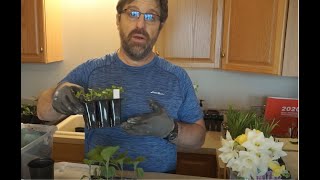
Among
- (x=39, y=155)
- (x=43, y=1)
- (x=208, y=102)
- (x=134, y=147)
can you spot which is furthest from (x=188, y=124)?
(x=43, y=1)

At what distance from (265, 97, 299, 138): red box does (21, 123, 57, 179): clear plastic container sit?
3.68ft

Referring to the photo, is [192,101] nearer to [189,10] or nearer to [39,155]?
[39,155]

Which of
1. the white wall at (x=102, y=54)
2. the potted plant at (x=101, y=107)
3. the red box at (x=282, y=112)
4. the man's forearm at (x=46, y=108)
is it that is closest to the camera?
the potted plant at (x=101, y=107)

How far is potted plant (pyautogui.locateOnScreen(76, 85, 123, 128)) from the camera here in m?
0.62

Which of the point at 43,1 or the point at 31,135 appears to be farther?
the point at 43,1

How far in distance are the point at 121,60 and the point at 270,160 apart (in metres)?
0.52

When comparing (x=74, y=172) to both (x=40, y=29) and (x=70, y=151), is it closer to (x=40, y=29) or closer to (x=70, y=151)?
(x=70, y=151)

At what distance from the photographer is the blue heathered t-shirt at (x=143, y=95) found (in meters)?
0.81

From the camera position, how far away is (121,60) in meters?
0.88

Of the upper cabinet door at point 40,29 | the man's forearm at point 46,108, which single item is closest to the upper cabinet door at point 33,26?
the upper cabinet door at point 40,29

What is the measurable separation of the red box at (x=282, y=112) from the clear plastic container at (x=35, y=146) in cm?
112

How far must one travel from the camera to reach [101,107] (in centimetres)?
62

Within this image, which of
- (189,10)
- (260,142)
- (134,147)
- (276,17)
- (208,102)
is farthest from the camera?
(208,102)

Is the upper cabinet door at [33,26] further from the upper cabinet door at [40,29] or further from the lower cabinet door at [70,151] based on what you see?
the lower cabinet door at [70,151]
